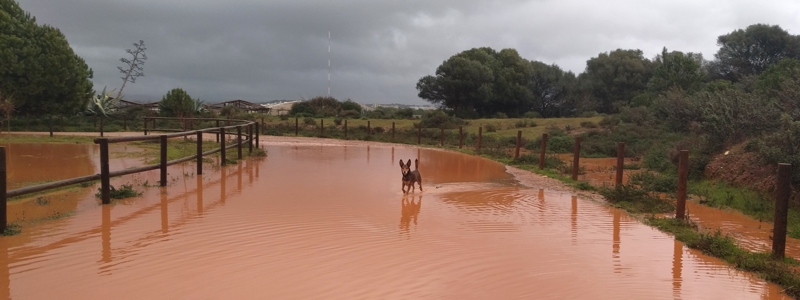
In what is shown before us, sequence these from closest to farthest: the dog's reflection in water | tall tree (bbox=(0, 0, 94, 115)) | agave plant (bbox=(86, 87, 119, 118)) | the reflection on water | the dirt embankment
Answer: the dog's reflection in water → the dirt embankment → the reflection on water → tall tree (bbox=(0, 0, 94, 115)) → agave plant (bbox=(86, 87, 119, 118))

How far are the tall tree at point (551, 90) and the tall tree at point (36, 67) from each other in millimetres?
41393

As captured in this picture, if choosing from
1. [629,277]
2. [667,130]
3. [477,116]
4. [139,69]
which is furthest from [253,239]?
[477,116]

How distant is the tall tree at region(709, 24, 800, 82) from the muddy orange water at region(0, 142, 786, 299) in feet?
160

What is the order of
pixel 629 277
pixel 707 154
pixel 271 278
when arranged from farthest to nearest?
pixel 707 154 → pixel 629 277 → pixel 271 278

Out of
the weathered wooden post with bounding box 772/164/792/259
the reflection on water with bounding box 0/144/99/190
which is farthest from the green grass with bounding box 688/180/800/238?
the reflection on water with bounding box 0/144/99/190

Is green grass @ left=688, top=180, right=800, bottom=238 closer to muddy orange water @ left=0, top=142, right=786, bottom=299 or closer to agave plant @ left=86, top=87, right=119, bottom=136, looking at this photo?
muddy orange water @ left=0, top=142, right=786, bottom=299

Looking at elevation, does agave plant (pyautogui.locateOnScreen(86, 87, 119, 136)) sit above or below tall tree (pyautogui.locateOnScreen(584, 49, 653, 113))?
below

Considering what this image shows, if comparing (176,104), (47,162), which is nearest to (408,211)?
(47,162)

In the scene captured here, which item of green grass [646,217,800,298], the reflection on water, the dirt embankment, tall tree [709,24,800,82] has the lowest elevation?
green grass [646,217,800,298]

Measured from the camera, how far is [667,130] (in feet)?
86.1

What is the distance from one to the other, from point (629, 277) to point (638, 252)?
1277mm

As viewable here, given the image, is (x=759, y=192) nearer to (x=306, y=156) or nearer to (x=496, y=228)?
(x=496, y=228)

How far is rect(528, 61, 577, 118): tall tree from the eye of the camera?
58438mm

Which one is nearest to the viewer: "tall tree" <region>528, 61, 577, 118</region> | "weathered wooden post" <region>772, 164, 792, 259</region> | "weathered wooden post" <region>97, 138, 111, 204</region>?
"weathered wooden post" <region>772, 164, 792, 259</region>
